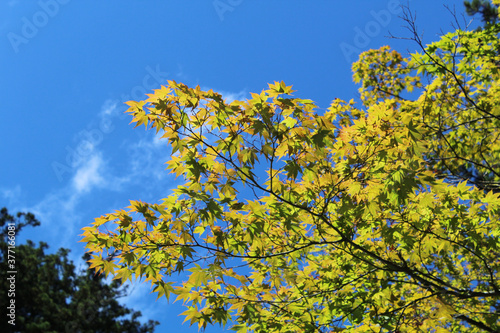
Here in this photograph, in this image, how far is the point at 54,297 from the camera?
1659 cm

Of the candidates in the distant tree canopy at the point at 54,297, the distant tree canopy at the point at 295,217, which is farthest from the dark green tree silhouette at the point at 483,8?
the distant tree canopy at the point at 54,297

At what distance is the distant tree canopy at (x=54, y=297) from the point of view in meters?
15.4

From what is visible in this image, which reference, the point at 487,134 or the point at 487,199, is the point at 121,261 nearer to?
the point at 487,199

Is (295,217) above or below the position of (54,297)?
below

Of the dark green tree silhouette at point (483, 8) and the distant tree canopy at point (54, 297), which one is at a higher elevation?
the dark green tree silhouette at point (483, 8)

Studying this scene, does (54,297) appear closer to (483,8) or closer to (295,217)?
(295,217)

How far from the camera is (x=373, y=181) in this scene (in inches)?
148

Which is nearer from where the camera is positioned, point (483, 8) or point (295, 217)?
point (295, 217)

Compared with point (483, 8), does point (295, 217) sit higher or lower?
lower

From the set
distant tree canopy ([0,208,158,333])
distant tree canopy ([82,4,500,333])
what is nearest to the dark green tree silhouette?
distant tree canopy ([82,4,500,333])

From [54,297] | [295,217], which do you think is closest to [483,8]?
[295,217]

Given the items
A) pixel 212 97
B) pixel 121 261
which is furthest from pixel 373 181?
pixel 121 261

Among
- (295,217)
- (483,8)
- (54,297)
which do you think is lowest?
(295,217)

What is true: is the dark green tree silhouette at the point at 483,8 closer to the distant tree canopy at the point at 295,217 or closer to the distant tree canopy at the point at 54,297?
the distant tree canopy at the point at 295,217
